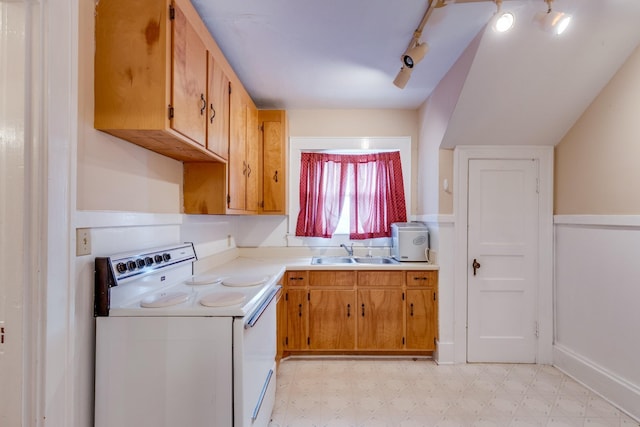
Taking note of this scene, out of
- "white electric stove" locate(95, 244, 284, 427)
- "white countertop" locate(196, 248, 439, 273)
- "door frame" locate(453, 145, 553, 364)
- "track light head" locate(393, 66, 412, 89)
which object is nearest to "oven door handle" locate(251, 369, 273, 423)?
"white electric stove" locate(95, 244, 284, 427)

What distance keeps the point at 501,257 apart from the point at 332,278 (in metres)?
1.51

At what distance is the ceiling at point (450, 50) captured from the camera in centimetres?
167

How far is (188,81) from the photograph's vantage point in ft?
4.62

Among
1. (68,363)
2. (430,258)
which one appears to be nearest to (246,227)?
(430,258)

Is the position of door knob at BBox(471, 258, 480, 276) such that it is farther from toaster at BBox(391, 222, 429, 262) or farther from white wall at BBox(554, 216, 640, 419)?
white wall at BBox(554, 216, 640, 419)

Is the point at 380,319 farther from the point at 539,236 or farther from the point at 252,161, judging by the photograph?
the point at 252,161

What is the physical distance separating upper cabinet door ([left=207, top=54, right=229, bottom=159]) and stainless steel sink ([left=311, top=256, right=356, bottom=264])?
139cm

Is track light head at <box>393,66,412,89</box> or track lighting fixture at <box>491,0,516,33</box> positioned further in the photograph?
track light head at <box>393,66,412,89</box>

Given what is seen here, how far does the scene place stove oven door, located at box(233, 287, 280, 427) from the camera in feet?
3.98

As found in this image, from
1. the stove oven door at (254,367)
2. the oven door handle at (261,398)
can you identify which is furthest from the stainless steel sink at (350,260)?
the oven door handle at (261,398)

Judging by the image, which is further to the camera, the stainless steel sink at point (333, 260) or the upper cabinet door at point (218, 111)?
the stainless steel sink at point (333, 260)

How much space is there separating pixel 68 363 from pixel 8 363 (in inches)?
6.6

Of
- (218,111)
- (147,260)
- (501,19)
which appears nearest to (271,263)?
(147,260)

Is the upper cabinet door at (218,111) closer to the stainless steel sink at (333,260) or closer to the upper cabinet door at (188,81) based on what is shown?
the upper cabinet door at (188,81)
